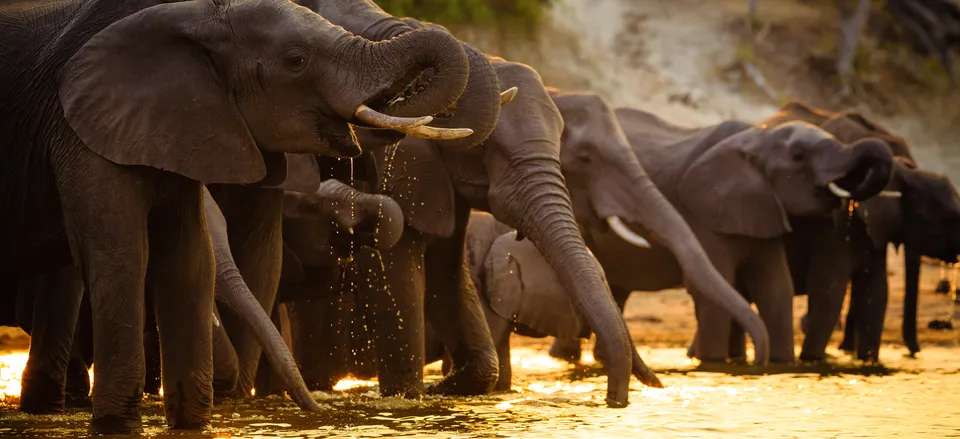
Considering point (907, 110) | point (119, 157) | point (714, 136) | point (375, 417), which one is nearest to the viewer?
point (119, 157)

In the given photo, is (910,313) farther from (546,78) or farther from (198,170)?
(546,78)

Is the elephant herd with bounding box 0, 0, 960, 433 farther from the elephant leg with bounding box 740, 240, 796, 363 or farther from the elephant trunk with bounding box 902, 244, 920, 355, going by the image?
the elephant trunk with bounding box 902, 244, 920, 355

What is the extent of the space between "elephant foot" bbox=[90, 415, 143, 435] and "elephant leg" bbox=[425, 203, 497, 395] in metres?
Answer: 2.92

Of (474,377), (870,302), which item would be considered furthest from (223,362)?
(870,302)

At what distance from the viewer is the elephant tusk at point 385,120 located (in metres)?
5.79

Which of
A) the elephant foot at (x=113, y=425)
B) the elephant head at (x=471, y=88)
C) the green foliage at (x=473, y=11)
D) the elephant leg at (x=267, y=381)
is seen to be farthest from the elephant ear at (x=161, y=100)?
the green foliage at (x=473, y=11)

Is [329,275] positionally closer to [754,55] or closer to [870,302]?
[870,302]

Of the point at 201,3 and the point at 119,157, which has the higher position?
the point at 201,3

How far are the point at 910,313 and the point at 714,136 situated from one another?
225cm

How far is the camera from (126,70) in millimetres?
5926

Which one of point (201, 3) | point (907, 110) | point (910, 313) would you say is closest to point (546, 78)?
point (907, 110)

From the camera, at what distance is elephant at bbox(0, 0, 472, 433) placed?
5805 mm

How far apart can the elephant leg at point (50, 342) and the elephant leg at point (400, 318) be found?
156cm

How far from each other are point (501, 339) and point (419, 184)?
1959 mm
